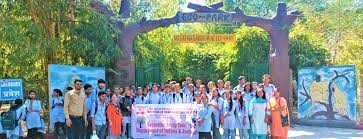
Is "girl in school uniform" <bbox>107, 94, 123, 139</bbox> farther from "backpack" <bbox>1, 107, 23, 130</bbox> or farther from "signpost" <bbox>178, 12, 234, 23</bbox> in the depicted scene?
"signpost" <bbox>178, 12, 234, 23</bbox>

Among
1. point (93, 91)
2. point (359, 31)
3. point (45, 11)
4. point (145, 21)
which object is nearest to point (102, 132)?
point (93, 91)

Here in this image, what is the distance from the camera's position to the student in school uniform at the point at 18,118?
10648 mm

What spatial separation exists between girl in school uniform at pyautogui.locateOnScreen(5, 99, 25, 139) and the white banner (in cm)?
251

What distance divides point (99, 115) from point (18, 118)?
189 cm

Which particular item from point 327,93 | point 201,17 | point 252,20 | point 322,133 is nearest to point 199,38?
point 201,17

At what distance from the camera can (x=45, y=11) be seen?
12078 mm

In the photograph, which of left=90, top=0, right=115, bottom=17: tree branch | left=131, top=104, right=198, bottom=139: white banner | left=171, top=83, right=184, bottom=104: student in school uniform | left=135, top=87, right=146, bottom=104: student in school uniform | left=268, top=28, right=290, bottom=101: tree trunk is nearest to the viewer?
left=131, top=104, right=198, bottom=139: white banner

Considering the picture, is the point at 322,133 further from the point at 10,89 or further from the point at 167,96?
the point at 10,89

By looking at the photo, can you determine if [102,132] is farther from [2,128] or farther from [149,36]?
[149,36]

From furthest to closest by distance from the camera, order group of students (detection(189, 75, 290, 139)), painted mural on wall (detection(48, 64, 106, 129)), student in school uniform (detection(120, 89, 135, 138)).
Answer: student in school uniform (detection(120, 89, 135, 138)), painted mural on wall (detection(48, 64, 106, 129)), group of students (detection(189, 75, 290, 139))

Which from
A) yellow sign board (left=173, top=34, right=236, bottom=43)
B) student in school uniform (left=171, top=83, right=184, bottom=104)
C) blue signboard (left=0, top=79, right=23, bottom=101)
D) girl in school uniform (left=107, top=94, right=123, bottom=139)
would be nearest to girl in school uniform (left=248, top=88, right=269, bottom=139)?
student in school uniform (left=171, top=83, right=184, bottom=104)

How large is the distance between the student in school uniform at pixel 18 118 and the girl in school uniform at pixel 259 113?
16.2 ft

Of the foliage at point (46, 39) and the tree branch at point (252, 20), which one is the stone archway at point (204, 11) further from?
the foliage at point (46, 39)

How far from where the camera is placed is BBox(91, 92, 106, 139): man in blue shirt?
33.5 ft
